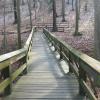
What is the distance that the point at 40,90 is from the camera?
24.6 feet

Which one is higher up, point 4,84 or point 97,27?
point 97,27

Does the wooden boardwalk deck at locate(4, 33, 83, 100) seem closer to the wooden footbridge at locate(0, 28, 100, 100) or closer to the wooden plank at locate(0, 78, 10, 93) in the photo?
the wooden footbridge at locate(0, 28, 100, 100)

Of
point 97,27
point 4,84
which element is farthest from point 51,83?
point 97,27

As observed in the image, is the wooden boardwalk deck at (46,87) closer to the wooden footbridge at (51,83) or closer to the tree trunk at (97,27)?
the wooden footbridge at (51,83)

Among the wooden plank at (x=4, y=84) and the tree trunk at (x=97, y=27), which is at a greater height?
the tree trunk at (x=97, y=27)

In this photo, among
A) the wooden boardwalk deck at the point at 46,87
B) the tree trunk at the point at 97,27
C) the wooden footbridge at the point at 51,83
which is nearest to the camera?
the wooden footbridge at the point at 51,83

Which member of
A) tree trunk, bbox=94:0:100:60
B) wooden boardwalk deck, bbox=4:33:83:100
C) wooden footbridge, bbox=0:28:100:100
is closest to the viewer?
wooden footbridge, bbox=0:28:100:100

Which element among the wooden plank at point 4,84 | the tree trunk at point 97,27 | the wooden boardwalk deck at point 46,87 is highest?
the tree trunk at point 97,27

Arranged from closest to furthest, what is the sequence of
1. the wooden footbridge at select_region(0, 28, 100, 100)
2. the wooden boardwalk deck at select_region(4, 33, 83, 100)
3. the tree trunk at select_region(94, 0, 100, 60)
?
the wooden footbridge at select_region(0, 28, 100, 100) < the wooden boardwalk deck at select_region(4, 33, 83, 100) < the tree trunk at select_region(94, 0, 100, 60)

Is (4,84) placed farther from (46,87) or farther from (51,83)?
(51,83)

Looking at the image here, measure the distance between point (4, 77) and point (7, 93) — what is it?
0.50 m

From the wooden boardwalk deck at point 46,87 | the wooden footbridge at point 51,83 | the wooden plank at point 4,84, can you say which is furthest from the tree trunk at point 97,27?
the wooden plank at point 4,84

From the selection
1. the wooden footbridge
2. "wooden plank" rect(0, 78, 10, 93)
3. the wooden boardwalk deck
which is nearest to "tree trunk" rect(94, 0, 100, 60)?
the wooden boardwalk deck

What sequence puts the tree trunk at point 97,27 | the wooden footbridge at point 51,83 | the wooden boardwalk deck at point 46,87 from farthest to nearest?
the tree trunk at point 97,27, the wooden boardwalk deck at point 46,87, the wooden footbridge at point 51,83
